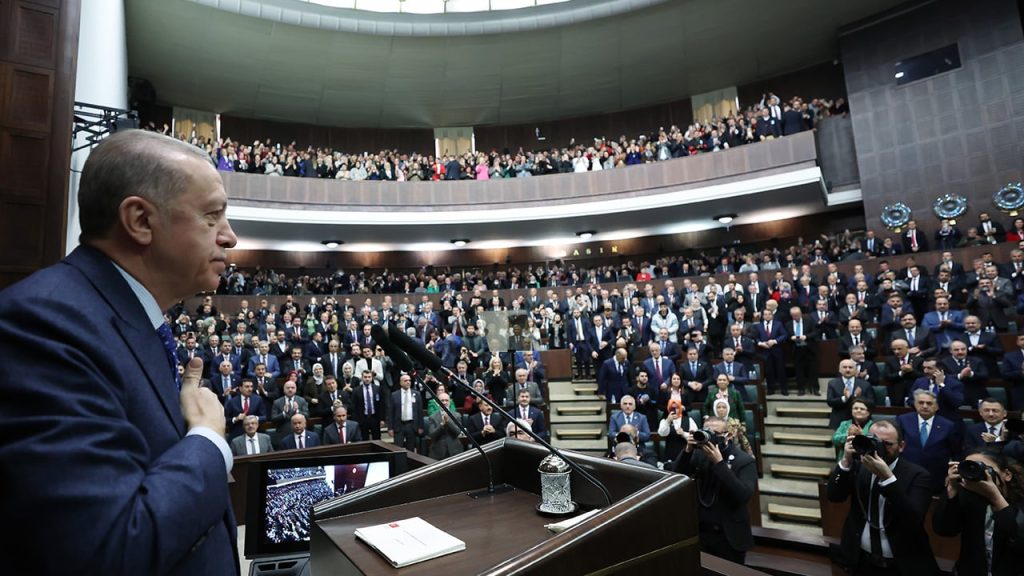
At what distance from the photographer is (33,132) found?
10.1ft

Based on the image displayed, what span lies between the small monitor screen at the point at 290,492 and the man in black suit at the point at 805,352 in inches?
242

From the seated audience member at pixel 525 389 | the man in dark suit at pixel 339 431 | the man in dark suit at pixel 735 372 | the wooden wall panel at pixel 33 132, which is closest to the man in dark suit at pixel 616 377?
the seated audience member at pixel 525 389

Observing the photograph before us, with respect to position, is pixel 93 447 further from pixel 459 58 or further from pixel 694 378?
pixel 459 58

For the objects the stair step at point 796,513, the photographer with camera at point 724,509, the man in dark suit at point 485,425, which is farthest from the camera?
the man in dark suit at point 485,425

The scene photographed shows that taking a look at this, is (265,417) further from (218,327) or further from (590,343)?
(590,343)

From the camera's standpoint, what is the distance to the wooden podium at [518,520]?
0.81 m

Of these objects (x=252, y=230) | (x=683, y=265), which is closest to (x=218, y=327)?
(x=252, y=230)

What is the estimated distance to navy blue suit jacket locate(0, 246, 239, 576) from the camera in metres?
0.53

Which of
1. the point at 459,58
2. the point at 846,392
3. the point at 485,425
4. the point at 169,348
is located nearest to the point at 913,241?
the point at 846,392

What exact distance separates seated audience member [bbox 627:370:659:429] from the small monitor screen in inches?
172

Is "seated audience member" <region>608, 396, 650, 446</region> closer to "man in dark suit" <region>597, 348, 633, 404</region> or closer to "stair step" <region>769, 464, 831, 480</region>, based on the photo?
"man in dark suit" <region>597, 348, 633, 404</region>

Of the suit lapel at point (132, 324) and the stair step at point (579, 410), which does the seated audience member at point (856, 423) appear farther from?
the suit lapel at point (132, 324)

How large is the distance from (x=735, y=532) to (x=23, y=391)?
3.68m

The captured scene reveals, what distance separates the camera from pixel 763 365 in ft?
23.1
